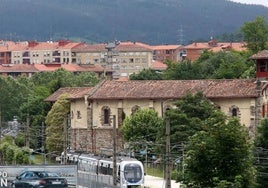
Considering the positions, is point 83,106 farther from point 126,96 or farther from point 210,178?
point 210,178

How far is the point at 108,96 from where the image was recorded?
98.6 metres

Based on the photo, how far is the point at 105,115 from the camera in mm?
99812

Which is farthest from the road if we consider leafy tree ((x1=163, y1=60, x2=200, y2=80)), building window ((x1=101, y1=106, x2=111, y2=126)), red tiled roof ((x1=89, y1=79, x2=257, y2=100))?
leafy tree ((x1=163, y1=60, x2=200, y2=80))

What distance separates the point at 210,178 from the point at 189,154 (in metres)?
1.52

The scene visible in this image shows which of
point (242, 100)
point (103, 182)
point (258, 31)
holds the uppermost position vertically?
point (258, 31)

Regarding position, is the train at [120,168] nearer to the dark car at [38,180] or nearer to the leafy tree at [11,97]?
the dark car at [38,180]

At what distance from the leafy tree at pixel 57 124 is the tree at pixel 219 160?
49102 millimetres

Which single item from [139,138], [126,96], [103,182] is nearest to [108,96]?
[126,96]

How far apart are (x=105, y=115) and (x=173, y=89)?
22.6 ft

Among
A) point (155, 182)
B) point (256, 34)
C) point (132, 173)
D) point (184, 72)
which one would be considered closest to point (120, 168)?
point (132, 173)

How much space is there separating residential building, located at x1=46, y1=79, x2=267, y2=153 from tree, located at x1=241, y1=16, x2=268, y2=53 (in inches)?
1803

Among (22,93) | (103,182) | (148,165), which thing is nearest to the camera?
(103,182)

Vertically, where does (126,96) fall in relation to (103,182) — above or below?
above

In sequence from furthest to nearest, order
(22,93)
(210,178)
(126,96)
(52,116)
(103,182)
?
(22,93), (52,116), (126,96), (103,182), (210,178)
